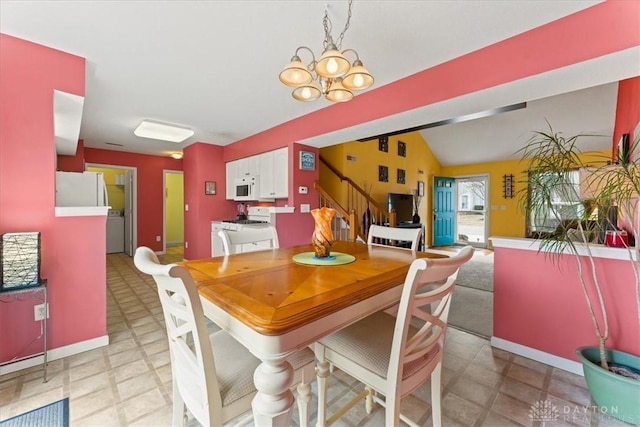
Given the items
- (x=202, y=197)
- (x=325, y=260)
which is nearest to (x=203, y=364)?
(x=325, y=260)

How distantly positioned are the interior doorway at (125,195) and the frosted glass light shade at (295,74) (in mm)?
5906

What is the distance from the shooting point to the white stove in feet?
13.2

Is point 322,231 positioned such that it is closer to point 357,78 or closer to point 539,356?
point 357,78

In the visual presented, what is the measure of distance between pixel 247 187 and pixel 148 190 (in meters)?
3.19

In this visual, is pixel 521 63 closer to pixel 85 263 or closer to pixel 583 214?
pixel 583 214

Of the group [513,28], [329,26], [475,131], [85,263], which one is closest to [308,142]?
[329,26]

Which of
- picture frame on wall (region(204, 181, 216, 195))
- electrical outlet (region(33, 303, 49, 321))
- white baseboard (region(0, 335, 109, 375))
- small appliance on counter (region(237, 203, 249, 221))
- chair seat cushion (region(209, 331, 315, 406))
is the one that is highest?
picture frame on wall (region(204, 181, 216, 195))

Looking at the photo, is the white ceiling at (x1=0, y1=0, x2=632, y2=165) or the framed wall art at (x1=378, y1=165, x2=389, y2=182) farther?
the framed wall art at (x1=378, y1=165, x2=389, y2=182)

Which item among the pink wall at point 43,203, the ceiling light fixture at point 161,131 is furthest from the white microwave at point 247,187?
the pink wall at point 43,203

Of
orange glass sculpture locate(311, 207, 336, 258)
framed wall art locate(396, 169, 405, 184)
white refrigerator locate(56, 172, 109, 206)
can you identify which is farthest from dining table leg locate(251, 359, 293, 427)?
framed wall art locate(396, 169, 405, 184)

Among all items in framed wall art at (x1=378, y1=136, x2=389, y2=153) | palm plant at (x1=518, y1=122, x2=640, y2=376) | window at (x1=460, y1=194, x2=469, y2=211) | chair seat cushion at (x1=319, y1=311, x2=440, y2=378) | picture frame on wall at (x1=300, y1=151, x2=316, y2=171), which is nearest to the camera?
chair seat cushion at (x1=319, y1=311, x2=440, y2=378)

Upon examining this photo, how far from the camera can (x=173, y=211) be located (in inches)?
300

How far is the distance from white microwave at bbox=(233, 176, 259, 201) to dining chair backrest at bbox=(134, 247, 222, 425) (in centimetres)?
341

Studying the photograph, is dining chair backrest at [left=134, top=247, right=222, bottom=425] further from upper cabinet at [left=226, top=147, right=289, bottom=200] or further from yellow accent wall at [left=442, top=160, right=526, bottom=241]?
yellow accent wall at [left=442, top=160, right=526, bottom=241]
